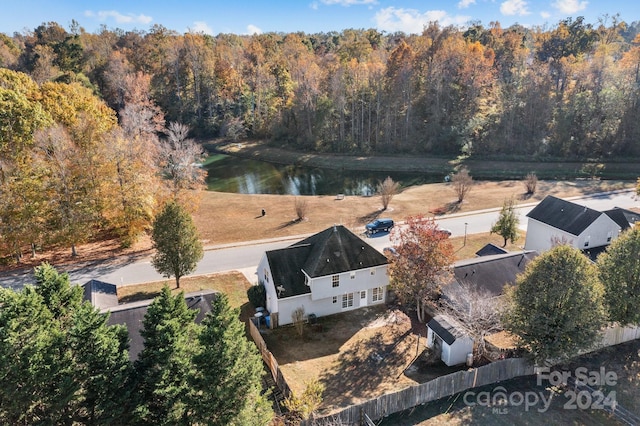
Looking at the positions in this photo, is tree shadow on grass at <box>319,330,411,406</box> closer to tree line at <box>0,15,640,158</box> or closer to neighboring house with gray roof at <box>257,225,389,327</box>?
neighboring house with gray roof at <box>257,225,389,327</box>

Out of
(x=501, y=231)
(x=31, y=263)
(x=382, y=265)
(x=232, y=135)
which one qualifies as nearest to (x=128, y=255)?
(x=31, y=263)

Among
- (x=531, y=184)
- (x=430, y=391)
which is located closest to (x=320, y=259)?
(x=430, y=391)

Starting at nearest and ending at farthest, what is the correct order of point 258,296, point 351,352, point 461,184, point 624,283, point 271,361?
point 271,361 → point 624,283 → point 351,352 → point 258,296 → point 461,184

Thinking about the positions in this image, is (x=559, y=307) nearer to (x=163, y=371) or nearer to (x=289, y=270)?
(x=289, y=270)

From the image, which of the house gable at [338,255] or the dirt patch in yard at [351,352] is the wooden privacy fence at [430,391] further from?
the house gable at [338,255]

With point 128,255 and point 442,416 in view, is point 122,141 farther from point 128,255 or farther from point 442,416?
point 442,416

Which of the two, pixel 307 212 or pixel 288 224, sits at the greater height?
pixel 307 212

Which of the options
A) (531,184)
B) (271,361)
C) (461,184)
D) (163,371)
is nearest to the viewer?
(163,371)
